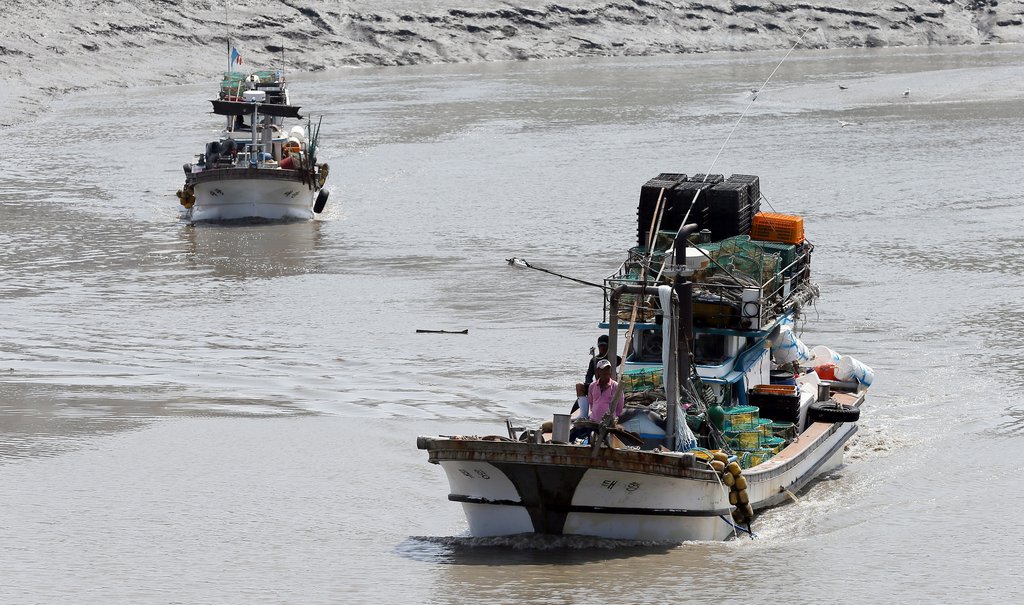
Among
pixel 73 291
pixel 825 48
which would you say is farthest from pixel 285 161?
pixel 825 48

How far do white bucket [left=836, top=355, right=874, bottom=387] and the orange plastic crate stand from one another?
5.65 feet

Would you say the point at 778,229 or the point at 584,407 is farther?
the point at 778,229

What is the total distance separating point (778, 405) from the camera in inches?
730

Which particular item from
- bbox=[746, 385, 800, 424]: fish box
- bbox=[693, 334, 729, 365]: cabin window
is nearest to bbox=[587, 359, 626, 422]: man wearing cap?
bbox=[693, 334, 729, 365]: cabin window

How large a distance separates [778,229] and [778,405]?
115 inches

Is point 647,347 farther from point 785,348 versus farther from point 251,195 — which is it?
point 251,195

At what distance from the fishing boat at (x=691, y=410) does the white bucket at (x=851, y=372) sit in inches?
0.7

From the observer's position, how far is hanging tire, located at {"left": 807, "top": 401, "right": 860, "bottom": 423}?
750 inches

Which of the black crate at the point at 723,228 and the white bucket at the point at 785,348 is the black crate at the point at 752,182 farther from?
the white bucket at the point at 785,348

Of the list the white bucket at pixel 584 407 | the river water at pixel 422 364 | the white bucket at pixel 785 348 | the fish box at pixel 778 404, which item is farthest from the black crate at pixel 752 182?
the white bucket at pixel 584 407

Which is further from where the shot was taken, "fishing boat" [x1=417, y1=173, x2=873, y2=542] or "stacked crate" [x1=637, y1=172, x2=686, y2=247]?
"stacked crate" [x1=637, y1=172, x2=686, y2=247]

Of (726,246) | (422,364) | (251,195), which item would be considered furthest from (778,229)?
(251,195)

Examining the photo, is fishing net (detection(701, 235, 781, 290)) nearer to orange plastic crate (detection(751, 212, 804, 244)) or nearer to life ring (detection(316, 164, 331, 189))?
orange plastic crate (detection(751, 212, 804, 244))

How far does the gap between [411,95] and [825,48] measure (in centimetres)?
3761
